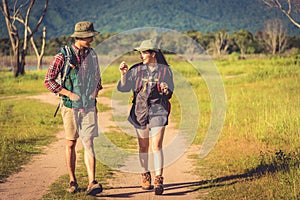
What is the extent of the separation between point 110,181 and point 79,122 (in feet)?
4.26

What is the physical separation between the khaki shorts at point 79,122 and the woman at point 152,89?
0.52 meters

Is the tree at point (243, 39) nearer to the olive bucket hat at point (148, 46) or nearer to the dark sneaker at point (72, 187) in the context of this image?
the olive bucket hat at point (148, 46)

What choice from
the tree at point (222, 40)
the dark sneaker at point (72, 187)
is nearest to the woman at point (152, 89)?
the dark sneaker at point (72, 187)

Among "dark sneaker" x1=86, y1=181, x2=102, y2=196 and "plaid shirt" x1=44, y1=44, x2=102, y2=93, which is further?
"dark sneaker" x1=86, y1=181, x2=102, y2=196

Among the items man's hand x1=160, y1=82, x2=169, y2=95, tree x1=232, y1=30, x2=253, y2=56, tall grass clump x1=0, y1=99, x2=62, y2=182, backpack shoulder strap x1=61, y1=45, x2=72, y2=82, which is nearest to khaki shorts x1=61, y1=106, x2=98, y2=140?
backpack shoulder strap x1=61, y1=45, x2=72, y2=82

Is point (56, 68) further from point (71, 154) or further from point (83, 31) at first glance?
point (71, 154)

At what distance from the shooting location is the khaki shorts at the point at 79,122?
7.30 metres

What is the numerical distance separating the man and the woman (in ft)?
1.36

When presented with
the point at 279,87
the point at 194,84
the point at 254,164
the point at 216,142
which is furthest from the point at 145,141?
the point at 194,84

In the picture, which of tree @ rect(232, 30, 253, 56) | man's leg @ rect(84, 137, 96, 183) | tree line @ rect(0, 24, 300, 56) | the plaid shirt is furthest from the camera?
tree @ rect(232, 30, 253, 56)

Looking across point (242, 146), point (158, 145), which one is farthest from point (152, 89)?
point (242, 146)

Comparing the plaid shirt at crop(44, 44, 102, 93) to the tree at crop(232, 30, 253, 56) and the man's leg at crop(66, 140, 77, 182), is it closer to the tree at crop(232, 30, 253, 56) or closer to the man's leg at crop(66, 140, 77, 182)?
the man's leg at crop(66, 140, 77, 182)

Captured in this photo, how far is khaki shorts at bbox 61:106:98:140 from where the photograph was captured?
7297 mm

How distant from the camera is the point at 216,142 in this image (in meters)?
11.6
